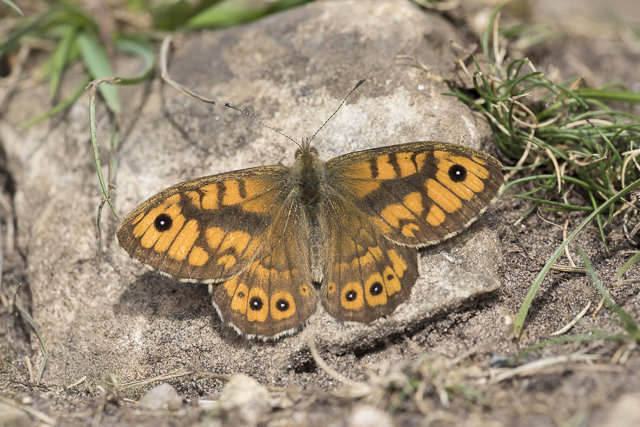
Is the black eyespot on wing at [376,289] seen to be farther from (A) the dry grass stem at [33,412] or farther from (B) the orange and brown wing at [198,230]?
(A) the dry grass stem at [33,412]

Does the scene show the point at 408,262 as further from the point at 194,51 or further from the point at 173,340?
the point at 194,51

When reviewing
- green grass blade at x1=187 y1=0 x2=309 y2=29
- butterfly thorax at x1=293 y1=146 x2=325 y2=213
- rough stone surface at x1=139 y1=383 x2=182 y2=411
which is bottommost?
rough stone surface at x1=139 y1=383 x2=182 y2=411

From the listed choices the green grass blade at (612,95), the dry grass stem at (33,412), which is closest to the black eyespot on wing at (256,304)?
the dry grass stem at (33,412)

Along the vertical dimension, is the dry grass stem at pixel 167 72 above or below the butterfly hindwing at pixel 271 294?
above

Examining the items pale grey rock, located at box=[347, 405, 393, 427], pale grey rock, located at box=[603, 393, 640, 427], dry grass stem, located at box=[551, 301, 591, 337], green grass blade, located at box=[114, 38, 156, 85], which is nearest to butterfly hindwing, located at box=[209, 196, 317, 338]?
pale grey rock, located at box=[347, 405, 393, 427]

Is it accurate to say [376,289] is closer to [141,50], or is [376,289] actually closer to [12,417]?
[12,417]

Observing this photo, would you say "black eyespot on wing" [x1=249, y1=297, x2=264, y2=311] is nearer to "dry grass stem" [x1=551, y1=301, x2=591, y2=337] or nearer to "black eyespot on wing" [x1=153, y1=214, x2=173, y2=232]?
"black eyespot on wing" [x1=153, y1=214, x2=173, y2=232]

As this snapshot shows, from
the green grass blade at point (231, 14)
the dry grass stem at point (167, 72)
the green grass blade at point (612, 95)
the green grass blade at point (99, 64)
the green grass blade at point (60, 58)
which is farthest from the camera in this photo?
the green grass blade at point (231, 14)
